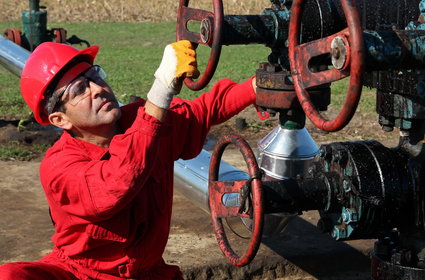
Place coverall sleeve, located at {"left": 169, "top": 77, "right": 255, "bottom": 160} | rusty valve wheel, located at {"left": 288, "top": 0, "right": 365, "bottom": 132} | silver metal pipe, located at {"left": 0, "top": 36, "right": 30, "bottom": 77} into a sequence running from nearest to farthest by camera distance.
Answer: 1. rusty valve wheel, located at {"left": 288, "top": 0, "right": 365, "bottom": 132}
2. coverall sleeve, located at {"left": 169, "top": 77, "right": 255, "bottom": 160}
3. silver metal pipe, located at {"left": 0, "top": 36, "right": 30, "bottom": 77}

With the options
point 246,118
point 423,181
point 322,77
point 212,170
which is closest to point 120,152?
point 212,170

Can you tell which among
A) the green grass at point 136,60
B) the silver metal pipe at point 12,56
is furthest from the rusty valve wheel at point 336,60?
the green grass at point 136,60

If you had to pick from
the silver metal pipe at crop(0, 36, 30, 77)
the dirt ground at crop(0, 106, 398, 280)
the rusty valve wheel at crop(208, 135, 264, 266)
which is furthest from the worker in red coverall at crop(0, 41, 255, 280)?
the silver metal pipe at crop(0, 36, 30, 77)

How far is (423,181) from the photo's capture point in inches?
85.1

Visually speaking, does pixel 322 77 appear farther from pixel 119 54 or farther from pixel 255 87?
pixel 119 54

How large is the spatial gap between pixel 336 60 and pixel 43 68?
49.8 inches

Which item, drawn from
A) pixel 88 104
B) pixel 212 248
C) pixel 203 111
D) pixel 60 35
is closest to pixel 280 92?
pixel 203 111

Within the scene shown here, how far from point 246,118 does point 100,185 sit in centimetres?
400

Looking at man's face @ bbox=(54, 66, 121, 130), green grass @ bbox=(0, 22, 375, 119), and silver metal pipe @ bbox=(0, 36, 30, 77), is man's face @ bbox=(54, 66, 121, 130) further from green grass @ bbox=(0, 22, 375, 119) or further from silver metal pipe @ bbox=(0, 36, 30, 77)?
green grass @ bbox=(0, 22, 375, 119)

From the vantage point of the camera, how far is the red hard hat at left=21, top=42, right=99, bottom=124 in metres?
2.71

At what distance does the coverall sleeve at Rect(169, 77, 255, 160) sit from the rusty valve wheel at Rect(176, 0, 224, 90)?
366 mm

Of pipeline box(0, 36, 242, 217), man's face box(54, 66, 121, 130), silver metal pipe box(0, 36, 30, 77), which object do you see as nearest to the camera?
man's face box(54, 66, 121, 130)

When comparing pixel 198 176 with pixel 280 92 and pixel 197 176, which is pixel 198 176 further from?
pixel 280 92

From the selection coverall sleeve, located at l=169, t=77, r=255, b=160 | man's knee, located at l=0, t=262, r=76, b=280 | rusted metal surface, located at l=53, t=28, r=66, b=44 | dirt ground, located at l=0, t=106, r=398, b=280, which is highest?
coverall sleeve, located at l=169, t=77, r=255, b=160
